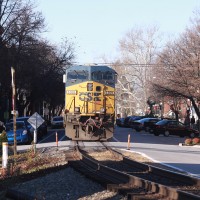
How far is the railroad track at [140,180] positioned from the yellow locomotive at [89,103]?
7677 mm

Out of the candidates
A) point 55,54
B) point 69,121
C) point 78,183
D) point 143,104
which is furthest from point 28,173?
point 143,104

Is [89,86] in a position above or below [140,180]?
above

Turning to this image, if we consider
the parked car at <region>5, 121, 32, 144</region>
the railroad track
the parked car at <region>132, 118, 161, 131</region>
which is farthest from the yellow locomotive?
the parked car at <region>132, 118, 161, 131</region>

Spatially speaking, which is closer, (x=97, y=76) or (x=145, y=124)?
(x=97, y=76)

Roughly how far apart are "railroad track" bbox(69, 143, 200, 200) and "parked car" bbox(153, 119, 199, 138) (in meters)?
27.0

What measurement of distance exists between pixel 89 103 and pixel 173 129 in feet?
64.9

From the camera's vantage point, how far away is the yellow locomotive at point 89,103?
3241 centimetres

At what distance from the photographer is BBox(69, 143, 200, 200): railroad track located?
1280 cm

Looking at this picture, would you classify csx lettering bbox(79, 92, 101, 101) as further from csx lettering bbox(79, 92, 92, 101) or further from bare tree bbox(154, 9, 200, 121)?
bare tree bbox(154, 9, 200, 121)

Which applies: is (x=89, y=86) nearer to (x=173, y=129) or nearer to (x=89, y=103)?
(x=89, y=103)

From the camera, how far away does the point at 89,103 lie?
3319 cm

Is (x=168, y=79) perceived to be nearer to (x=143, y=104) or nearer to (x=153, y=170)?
(x=153, y=170)

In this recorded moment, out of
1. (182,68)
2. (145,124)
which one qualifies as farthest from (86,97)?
(145,124)

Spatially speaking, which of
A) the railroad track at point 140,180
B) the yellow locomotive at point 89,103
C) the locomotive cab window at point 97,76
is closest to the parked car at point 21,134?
the yellow locomotive at point 89,103
